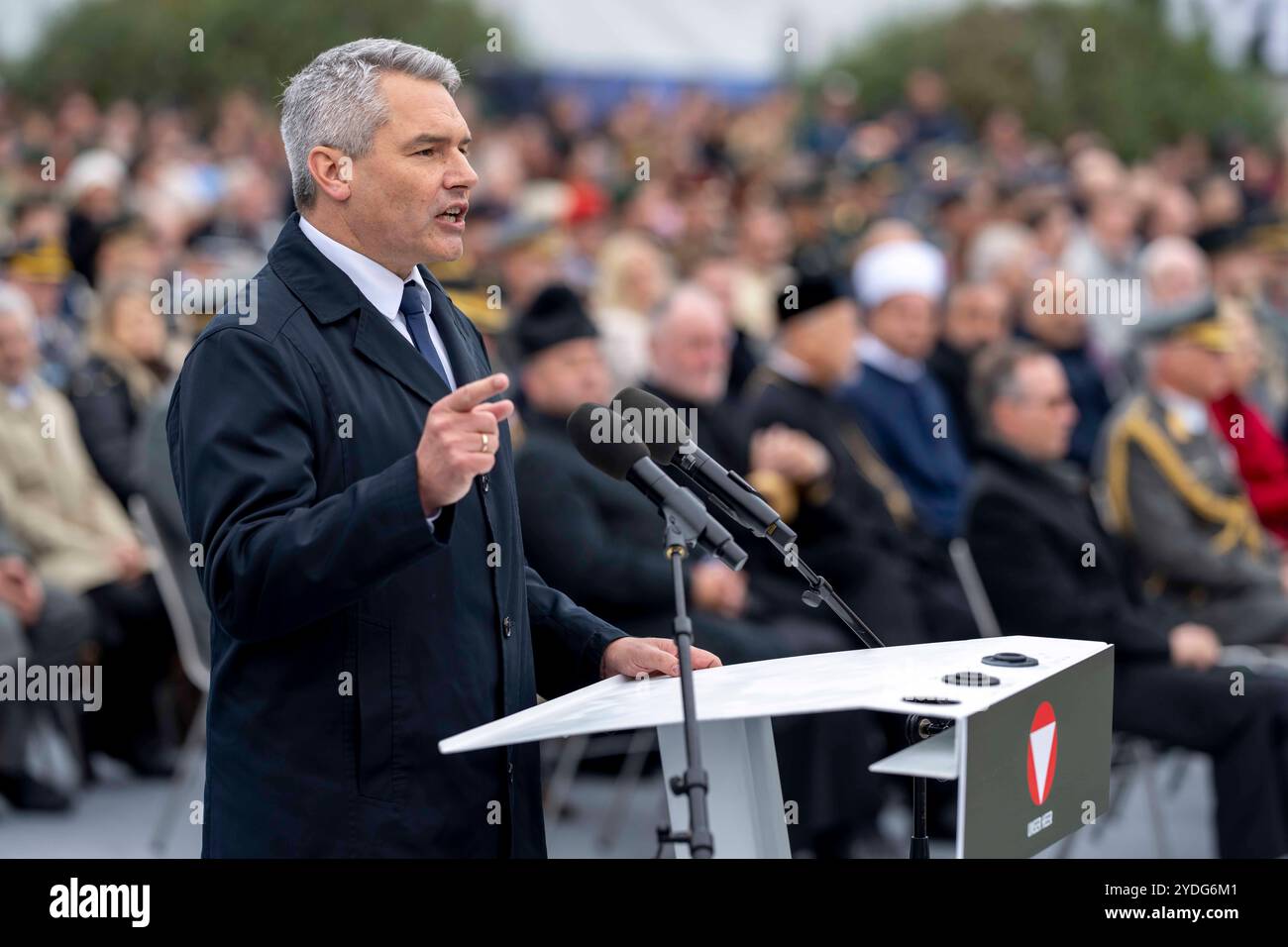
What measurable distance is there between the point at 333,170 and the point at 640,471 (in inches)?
24.2

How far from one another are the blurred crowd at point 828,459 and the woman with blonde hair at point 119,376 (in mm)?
10

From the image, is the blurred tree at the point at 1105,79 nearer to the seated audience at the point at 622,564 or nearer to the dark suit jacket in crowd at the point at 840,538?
the dark suit jacket in crowd at the point at 840,538

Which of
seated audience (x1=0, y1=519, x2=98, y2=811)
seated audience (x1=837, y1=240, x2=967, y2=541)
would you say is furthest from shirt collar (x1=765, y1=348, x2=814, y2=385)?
seated audience (x1=0, y1=519, x2=98, y2=811)

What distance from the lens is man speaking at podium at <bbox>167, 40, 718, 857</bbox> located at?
2.13 m

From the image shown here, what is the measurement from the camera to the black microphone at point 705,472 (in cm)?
230

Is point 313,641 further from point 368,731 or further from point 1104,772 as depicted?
point 1104,772

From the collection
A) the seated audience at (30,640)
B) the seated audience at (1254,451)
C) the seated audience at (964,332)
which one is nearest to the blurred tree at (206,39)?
the seated audience at (964,332)

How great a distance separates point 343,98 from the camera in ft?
7.77

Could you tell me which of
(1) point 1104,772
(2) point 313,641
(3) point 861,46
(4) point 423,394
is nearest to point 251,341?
(4) point 423,394

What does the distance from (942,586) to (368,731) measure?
13.0ft

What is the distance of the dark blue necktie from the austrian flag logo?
93 centimetres

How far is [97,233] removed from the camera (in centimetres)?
845

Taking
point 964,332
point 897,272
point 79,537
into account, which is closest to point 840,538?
point 897,272

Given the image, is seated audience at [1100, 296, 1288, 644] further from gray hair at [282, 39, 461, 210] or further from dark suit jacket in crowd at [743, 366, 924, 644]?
gray hair at [282, 39, 461, 210]
